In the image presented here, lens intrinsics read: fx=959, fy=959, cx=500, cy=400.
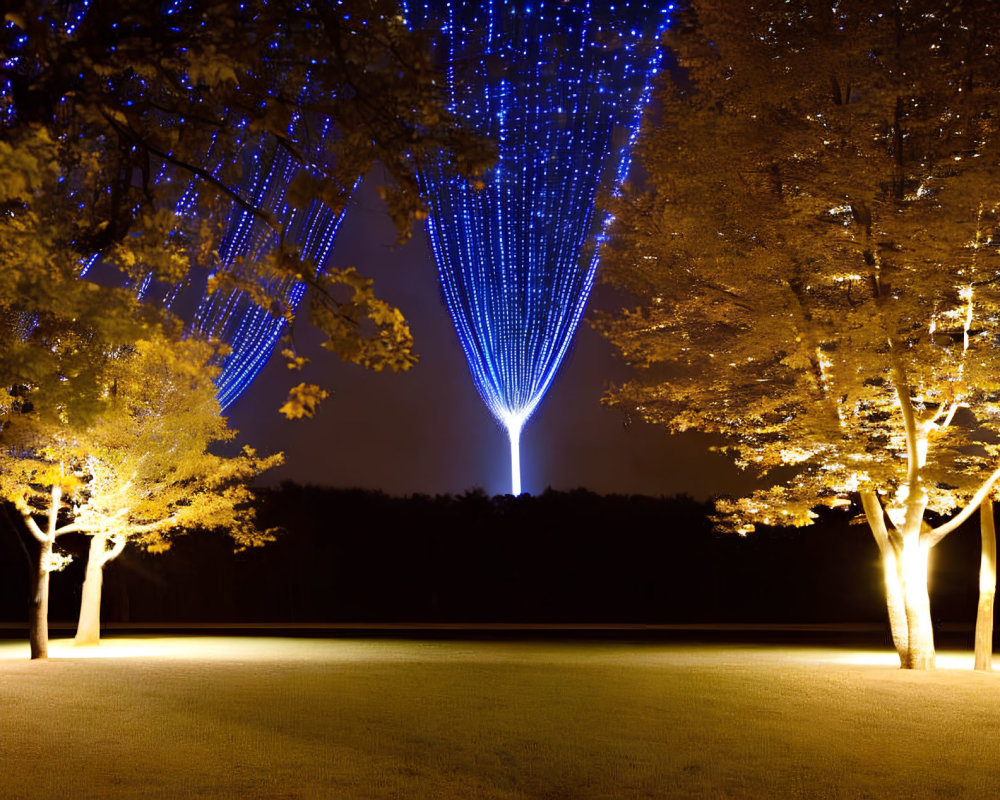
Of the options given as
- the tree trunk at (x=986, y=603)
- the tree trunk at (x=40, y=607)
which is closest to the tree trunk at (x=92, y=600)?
the tree trunk at (x=40, y=607)

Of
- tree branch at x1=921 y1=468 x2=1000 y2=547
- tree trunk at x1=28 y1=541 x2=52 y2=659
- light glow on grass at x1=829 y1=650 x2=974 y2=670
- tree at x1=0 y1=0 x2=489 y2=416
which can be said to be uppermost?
tree at x1=0 y1=0 x2=489 y2=416

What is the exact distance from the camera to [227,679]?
13.3 meters

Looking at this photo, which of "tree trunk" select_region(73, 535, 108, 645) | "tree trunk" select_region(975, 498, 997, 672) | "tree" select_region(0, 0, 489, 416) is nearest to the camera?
"tree" select_region(0, 0, 489, 416)

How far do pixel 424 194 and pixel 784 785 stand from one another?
4.70 m

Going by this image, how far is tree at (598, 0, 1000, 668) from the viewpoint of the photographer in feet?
42.8

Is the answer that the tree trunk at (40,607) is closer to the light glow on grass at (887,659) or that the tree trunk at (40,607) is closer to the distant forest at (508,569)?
the light glow on grass at (887,659)

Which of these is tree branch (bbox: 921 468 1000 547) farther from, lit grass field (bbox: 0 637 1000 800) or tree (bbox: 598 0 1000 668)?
lit grass field (bbox: 0 637 1000 800)

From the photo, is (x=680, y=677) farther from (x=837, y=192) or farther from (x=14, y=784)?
(x=14, y=784)

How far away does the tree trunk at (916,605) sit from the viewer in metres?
15.0

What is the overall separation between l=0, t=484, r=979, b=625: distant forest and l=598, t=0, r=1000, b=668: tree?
2005 cm

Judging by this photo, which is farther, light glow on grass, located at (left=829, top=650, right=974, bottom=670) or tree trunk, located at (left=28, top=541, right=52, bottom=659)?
tree trunk, located at (left=28, top=541, right=52, bottom=659)

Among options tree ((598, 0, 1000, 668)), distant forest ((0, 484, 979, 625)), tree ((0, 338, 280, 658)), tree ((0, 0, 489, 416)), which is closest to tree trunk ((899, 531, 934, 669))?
tree ((598, 0, 1000, 668))

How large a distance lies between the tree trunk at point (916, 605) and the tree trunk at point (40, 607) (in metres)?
15.2

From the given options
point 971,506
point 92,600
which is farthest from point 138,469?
point 971,506
